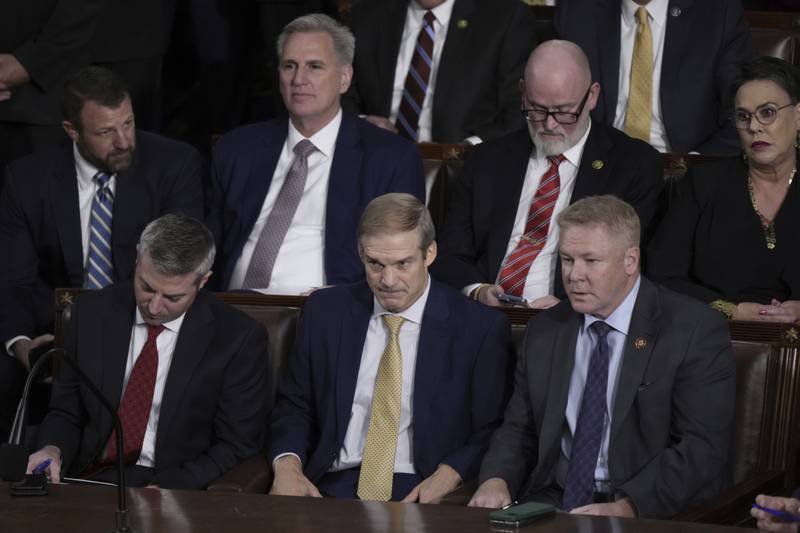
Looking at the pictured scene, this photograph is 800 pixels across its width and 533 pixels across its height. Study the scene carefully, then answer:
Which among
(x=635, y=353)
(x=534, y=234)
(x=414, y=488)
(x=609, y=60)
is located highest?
(x=609, y=60)

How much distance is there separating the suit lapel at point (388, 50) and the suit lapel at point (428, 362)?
1.65m

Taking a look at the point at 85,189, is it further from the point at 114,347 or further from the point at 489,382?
the point at 489,382

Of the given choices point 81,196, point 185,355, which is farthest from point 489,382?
point 81,196

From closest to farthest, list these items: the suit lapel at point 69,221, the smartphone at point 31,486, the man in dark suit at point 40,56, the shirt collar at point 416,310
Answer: the smartphone at point 31,486 → the shirt collar at point 416,310 → the suit lapel at point 69,221 → the man in dark suit at point 40,56

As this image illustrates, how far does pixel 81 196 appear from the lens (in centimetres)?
429

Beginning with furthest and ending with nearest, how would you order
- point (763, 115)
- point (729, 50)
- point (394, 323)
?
point (729, 50)
point (763, 115)
point (394, 323)

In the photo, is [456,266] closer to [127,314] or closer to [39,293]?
[127,314]

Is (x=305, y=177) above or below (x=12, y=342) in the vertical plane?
above

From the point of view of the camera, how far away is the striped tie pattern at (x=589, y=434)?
10.2 ft

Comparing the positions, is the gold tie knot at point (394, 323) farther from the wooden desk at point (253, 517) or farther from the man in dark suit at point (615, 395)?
the wooden desk at point (253, 517)

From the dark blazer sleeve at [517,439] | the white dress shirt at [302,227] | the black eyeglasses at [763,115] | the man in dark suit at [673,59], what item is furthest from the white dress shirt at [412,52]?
the dark blazer sleeve at [517,439]

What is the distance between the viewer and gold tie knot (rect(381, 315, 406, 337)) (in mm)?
3383

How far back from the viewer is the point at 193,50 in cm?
609

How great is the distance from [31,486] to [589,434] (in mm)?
1253
